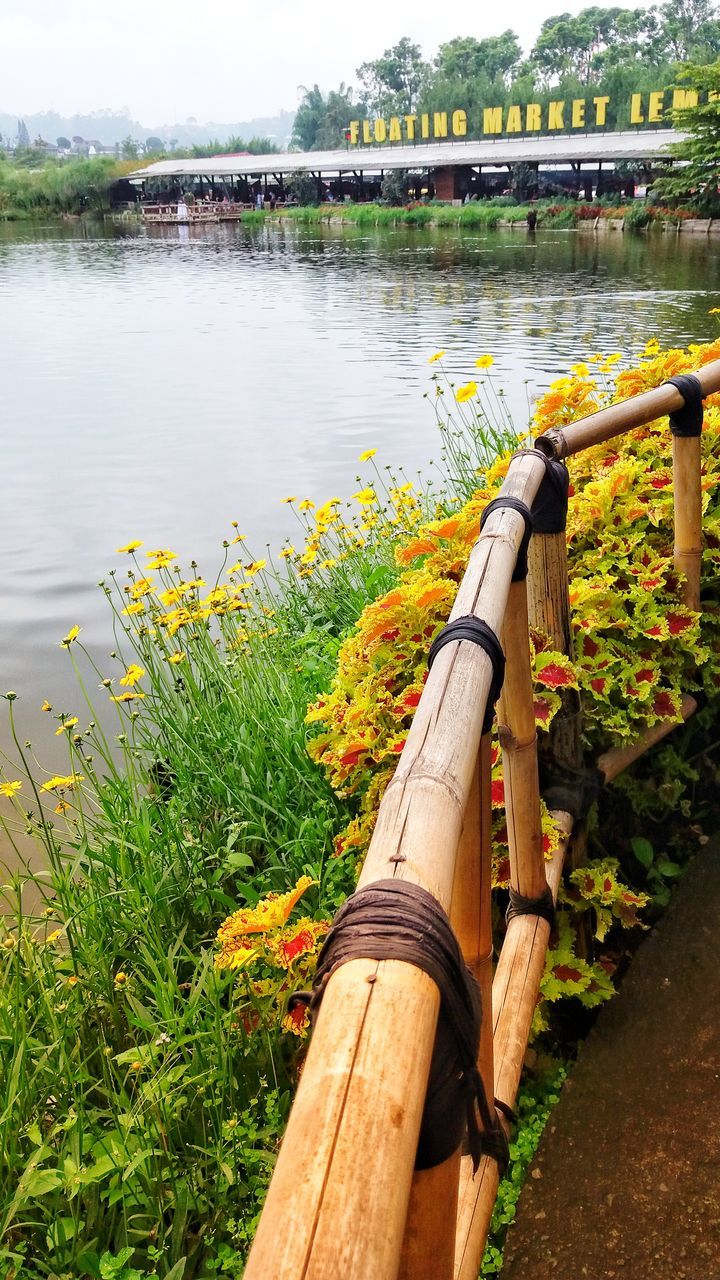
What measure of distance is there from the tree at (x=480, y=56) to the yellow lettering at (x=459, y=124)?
2802 centimetres

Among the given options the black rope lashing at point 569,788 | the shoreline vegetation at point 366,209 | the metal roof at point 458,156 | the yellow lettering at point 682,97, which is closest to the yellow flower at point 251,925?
the black rope lashing at point 569,788

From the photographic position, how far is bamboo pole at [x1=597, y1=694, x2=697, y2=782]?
80.5 inches

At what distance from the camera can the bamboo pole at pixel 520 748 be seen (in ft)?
5.17

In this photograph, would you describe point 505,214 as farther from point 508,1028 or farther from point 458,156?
point 508,1028

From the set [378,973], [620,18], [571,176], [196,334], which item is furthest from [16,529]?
[620,18]

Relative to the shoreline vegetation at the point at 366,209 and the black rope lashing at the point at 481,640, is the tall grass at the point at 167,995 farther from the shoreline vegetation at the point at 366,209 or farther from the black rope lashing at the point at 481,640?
the shoreline vegetation at the point at 366,209

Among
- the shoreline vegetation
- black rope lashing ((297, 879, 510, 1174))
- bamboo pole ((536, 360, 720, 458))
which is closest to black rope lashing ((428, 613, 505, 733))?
black rope lashing ((297, 879, 510, 1174))

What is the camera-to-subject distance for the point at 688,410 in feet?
7.02

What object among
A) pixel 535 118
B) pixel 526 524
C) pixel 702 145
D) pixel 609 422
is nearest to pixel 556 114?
pixel 535 118

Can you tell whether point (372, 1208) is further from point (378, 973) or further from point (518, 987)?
point (518, 987)

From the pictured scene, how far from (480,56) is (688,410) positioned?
87622 millimetres

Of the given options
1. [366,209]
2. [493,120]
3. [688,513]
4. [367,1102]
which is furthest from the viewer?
[493,120]

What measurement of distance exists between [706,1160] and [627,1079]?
22 cm

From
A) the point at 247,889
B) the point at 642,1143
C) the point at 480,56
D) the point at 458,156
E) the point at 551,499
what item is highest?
the point at 480,56
